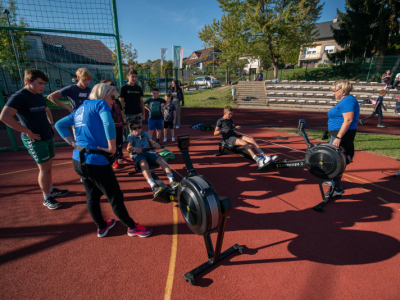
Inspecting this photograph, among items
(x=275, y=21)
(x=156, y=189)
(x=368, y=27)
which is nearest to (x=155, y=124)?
(x=156, y=189)

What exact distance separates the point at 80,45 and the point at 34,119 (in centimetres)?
434

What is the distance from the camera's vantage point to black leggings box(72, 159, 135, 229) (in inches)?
91.4

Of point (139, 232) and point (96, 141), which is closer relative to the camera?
point (96, 141)

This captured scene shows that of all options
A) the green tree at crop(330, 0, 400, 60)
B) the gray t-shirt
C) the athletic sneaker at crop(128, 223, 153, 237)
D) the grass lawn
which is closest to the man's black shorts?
the gray t-shirt

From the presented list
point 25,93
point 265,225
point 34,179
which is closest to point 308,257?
point 265,225

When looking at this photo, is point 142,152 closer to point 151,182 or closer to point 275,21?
point 151,182

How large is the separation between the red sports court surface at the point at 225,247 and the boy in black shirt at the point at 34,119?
0.90 metres

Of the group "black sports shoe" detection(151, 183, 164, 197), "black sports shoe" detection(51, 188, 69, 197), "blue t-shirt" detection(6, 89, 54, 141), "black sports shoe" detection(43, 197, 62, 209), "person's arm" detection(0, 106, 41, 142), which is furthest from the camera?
"black sports shoe" detection(51, 188, 69, 197)

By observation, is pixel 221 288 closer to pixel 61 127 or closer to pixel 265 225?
pixel 265 225

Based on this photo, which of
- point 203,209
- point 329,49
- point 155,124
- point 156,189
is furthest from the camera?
point 329,49

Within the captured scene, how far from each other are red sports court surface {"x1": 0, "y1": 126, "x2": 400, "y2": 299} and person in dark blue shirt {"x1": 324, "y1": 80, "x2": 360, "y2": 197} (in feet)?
3.28

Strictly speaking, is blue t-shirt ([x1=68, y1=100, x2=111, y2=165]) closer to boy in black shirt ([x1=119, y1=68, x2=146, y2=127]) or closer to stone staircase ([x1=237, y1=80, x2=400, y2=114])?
boy in black shirt ([x1=119, y1=68, x2=146, y2=127])

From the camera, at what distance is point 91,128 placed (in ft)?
7.37

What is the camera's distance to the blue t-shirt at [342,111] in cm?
328
